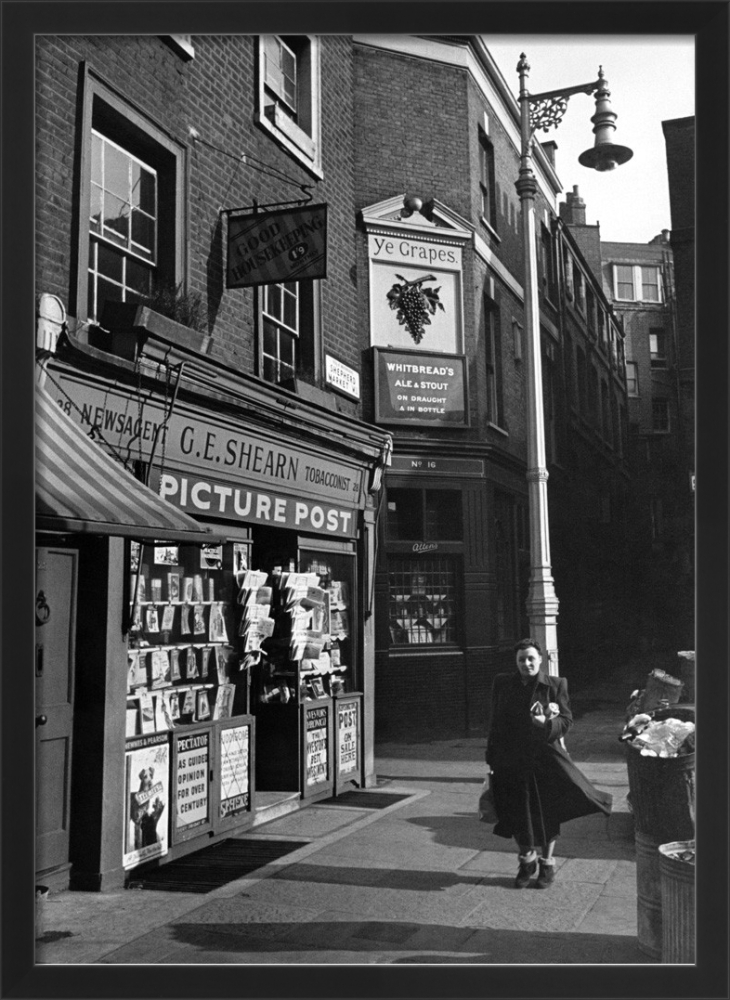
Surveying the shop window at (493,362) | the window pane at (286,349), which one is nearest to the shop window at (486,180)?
the shop window at (493,362)

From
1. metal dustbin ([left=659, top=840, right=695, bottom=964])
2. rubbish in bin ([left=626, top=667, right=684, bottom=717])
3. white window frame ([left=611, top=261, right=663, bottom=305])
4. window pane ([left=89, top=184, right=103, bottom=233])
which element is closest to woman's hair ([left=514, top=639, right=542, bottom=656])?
rubbish in bin ([left=626, top=667, right=684, bottom=717])

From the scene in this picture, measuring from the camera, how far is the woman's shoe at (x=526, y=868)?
5066mm

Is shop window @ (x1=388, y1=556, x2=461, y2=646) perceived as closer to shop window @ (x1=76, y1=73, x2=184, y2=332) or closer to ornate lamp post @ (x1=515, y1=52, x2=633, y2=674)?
ornate lamp post @ (x1=515, y1=52, x2=633, y2=674)

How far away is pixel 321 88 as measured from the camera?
6652 millimetres

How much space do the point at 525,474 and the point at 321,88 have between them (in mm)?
3285

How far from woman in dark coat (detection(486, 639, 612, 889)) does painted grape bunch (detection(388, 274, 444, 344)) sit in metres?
2.25

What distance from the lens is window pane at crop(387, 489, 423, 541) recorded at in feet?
20.9

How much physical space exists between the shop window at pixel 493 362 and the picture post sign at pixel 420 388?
0.60ft

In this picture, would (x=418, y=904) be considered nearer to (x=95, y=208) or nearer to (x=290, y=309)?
(x=95, y=208)

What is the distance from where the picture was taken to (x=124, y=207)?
21.8ft

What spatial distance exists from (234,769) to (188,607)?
1362mm
